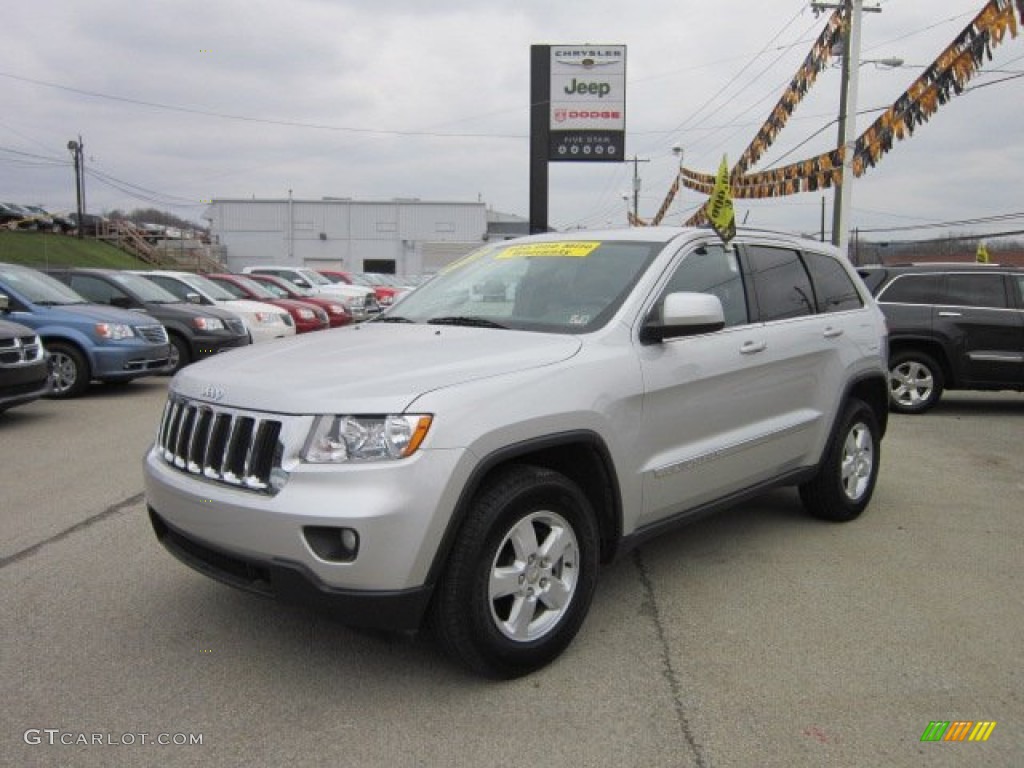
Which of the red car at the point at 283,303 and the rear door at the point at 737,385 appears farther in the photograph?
the red car at the point at 283,303

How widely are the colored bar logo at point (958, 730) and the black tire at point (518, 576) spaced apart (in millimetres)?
1283

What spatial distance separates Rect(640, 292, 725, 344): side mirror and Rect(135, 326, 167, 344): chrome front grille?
332 inches

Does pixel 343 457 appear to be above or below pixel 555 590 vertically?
above

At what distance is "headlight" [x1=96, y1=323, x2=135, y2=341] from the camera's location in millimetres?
9836

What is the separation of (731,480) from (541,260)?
148 cm

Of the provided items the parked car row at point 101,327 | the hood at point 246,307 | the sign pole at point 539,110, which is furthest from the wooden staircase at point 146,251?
the parked car row at point 101,327

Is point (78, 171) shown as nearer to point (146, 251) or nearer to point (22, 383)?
point (146, 251)

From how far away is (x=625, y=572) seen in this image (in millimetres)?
4262

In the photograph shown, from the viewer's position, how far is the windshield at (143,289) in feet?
39.2

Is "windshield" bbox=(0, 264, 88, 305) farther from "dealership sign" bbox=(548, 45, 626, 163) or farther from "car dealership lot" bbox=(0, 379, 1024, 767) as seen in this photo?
"dealership sign" bbox=(548, 45, 626, 163)

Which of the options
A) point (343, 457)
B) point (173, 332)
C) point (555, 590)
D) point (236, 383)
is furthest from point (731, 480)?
point (173, 332)

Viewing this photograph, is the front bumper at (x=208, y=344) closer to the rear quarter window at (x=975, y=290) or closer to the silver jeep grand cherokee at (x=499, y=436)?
the silver jeep grand cherokee at (x=499, y=436)

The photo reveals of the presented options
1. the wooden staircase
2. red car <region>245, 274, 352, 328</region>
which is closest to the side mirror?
red car <region>245, 274, 352, 328</region>

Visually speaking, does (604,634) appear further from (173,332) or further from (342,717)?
(173,332)
